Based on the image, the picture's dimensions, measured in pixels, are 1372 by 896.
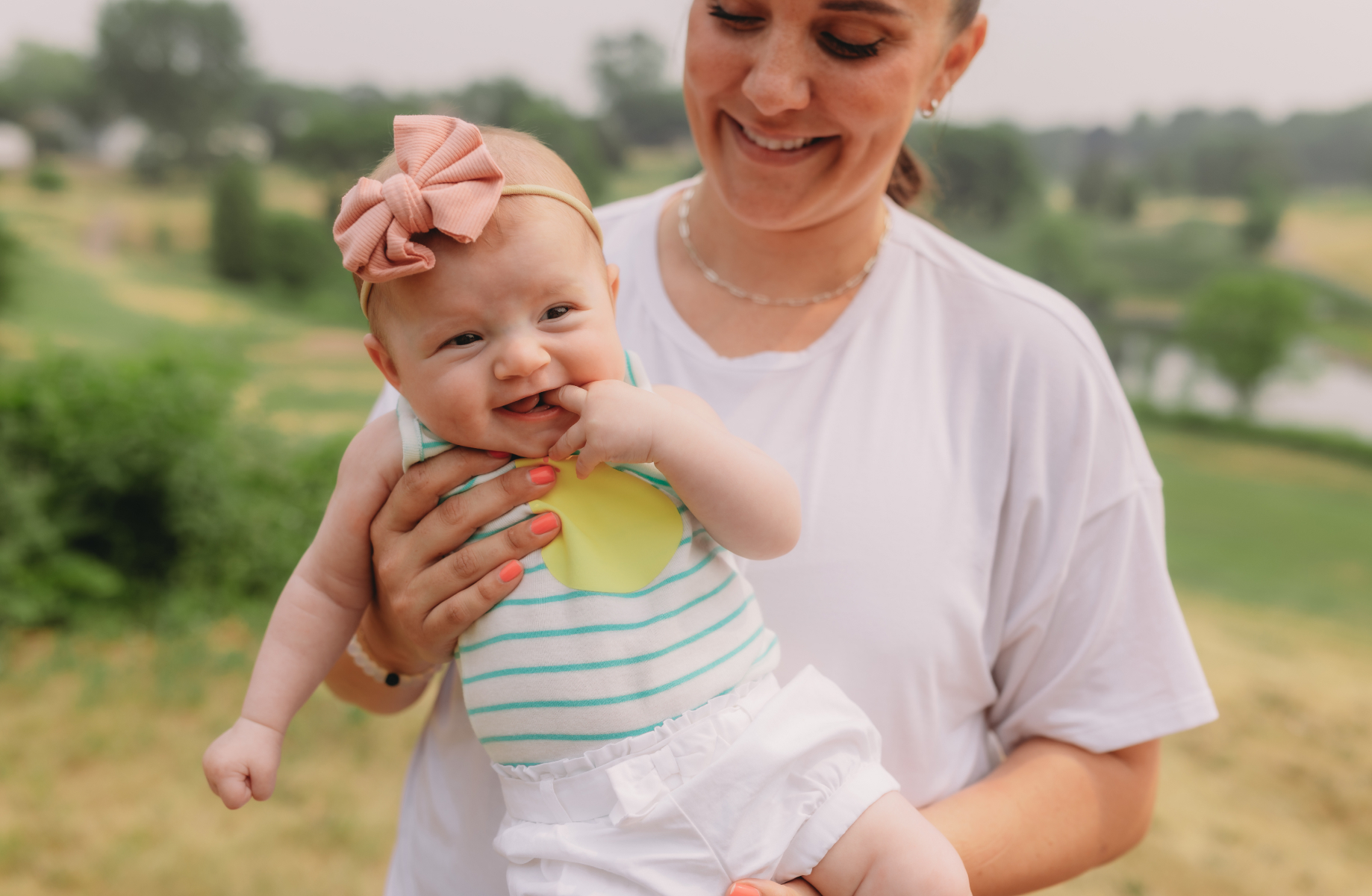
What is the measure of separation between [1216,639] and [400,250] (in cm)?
735

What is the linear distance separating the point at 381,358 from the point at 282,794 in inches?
131

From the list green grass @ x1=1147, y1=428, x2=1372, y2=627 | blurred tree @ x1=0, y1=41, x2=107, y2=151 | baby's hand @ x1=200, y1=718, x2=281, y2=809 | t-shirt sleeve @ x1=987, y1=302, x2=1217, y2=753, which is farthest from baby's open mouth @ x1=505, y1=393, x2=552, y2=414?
blurred tree @ x1=0, y1=41, x2=107, y2=151

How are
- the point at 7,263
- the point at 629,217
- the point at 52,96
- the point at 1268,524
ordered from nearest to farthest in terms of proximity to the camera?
the point at 629,217 < the point at 7,263 < the point at 52,96 < the point at 1268,524

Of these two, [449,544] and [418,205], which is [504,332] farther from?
[449,544]

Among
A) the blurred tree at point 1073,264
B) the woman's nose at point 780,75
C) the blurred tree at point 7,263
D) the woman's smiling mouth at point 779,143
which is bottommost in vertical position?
the blurred tree at point 1073,264

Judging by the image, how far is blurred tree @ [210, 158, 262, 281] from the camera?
33.6 feet

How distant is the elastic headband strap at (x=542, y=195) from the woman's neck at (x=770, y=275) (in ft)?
0.82

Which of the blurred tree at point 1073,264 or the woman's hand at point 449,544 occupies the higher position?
the woman's hand at point 449,544

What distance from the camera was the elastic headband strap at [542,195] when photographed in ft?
3.56

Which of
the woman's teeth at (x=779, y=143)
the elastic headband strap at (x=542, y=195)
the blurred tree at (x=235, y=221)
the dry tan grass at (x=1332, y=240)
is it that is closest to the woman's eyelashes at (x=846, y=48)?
the woman's teeth at (x=779, y=143)

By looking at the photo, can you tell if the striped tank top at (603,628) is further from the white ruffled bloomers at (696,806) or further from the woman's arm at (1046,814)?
the woman's arm at (1046,814)

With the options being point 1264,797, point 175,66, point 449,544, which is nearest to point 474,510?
point 449,544

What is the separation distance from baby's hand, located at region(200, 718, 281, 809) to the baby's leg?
70 cm

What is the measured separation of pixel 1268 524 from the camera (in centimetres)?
1070
